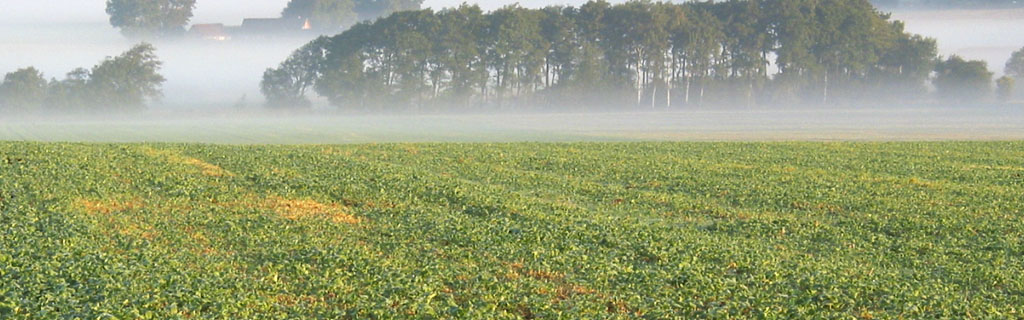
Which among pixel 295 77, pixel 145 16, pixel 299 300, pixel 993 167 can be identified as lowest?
pixel 299 300

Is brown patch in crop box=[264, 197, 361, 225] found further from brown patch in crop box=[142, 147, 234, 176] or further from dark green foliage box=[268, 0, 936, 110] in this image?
dark green foliage box=[268, 0, 936, 110]

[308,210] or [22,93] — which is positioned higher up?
[22,93]

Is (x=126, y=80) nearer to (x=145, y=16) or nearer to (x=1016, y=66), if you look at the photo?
(x=145, y=16)

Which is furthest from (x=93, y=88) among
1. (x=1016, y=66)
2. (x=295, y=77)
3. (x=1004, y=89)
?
(x=1016, y=66)

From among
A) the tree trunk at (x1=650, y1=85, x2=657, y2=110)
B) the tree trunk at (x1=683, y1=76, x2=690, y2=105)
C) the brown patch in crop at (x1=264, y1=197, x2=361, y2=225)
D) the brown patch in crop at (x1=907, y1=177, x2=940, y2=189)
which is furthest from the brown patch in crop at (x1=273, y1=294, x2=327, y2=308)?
the tree trunk at (x1=683, y1=76, x2=690, y2=105)

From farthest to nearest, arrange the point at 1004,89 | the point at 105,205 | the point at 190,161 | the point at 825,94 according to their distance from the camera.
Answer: the point at 1004,89, the point at 825,94, the point at 190,161, the point at 105,205

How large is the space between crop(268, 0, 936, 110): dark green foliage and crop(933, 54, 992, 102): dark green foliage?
378 centimetres

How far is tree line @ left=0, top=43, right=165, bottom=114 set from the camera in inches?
4439

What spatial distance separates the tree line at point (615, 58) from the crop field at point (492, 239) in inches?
3320

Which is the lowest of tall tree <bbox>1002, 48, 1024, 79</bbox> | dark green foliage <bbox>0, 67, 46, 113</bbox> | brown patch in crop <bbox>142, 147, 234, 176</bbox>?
brown patch in crop <bbox>142, 147, 234, 176</bbox>

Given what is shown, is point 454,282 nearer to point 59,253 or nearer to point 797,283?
point 797,283

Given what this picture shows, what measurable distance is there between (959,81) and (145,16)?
119971 mm

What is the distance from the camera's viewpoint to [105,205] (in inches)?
930

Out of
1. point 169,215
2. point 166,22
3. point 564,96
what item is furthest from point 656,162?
point 166,22
